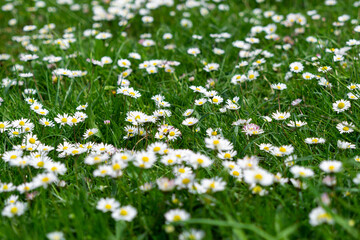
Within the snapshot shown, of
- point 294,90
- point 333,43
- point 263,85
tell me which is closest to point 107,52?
point 263,85

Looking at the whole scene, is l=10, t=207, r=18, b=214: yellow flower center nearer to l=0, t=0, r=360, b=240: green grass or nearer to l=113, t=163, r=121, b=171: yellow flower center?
l=0, t=0, r=360, b=240: green grass

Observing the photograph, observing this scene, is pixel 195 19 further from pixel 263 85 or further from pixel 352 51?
pixel 352 51

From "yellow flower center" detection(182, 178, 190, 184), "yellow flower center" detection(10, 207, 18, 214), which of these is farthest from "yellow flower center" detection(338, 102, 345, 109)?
"yellow flower center" detection(10, 207, 18, 214)

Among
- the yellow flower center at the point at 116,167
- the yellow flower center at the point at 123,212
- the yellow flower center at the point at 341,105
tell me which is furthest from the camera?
the yellow flower center at the point at 341,105

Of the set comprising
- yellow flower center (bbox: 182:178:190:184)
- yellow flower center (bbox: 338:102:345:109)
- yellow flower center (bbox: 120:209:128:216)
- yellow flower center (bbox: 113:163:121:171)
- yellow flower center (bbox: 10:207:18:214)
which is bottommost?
yellow flower center (bbox: 10:207:18:214)

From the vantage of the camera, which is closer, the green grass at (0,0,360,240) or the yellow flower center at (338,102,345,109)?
the green grass at (0,0,360,240)

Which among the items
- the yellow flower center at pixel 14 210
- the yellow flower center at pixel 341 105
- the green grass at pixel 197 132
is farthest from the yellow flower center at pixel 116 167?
the yellow flower center at pixel 341 105

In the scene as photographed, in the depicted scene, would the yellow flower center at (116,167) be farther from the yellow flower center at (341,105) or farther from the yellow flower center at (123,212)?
the yellow flower center at (341,105)

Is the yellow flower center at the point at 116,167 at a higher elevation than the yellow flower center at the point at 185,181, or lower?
higher
